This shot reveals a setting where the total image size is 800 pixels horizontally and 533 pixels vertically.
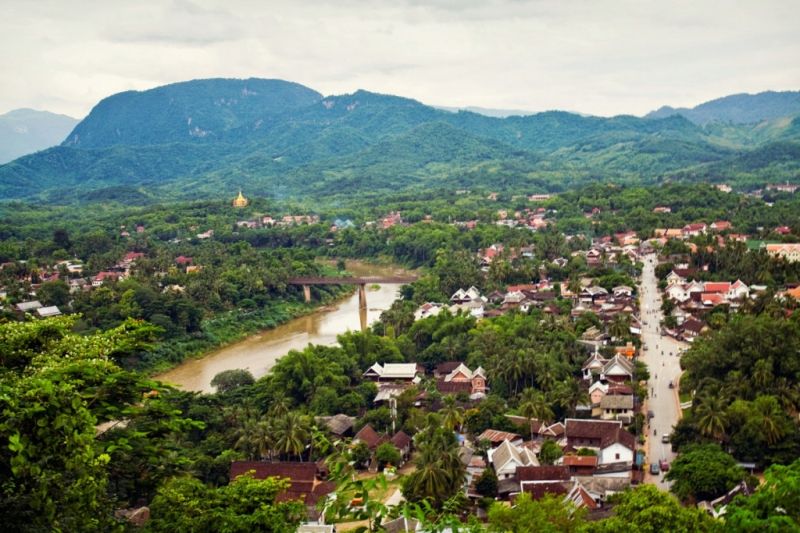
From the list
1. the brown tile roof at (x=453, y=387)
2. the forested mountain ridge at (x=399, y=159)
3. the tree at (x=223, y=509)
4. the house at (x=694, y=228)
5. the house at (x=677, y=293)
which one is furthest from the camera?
the forested mountain ridge at (x=399, y=159)

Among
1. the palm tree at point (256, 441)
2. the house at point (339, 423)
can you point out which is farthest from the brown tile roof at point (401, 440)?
the palm tree at point (256, 441)

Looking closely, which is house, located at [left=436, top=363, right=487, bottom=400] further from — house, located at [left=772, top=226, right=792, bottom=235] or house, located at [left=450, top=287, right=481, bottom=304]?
house, located at [left=772, top=226, right=792, bottom=235]

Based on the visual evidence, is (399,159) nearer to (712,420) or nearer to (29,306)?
(29,306)

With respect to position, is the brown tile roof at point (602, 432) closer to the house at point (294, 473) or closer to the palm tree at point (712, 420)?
the palm tree at point (712, 420)

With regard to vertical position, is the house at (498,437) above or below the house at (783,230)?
below

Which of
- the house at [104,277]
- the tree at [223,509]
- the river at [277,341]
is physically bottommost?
the river at [277,341]

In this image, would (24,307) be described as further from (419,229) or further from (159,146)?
(159,146)
